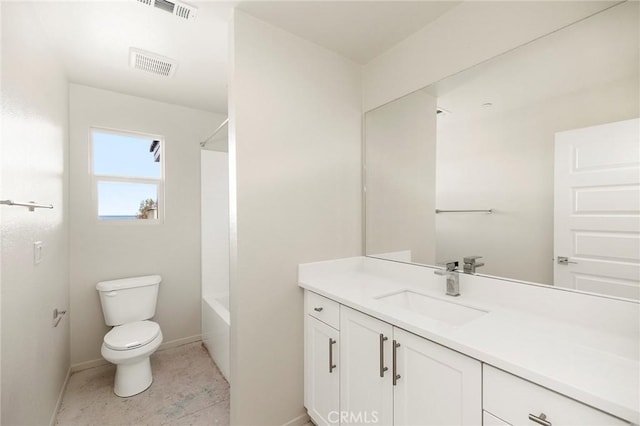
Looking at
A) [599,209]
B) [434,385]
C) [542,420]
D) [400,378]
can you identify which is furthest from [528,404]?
[599,209]

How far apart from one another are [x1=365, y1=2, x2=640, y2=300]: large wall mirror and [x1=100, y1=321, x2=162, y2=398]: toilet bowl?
1917 millimetres

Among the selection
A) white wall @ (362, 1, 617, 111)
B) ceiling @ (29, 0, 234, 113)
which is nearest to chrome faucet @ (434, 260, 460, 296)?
white wall @ (362, 1, 617, 111)

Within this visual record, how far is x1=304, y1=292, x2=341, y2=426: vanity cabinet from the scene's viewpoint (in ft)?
4.81

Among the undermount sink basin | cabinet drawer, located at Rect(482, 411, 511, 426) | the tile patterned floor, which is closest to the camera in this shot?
cabinet drawer, located at Rect(482, 411, 511, 426)

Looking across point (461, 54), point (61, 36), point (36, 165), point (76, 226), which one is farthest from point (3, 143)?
point (461, 54)

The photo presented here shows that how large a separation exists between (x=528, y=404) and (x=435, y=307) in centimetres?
67

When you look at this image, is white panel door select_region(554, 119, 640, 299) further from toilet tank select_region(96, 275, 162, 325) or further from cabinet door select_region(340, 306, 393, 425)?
toilet tank select_region(96, 275, 162, 325)

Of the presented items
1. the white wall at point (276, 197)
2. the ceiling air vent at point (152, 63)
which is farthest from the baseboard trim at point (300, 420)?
the ceiling air vent at point (152, 63)

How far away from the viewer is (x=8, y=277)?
1.11 m

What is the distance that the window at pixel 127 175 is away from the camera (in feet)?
8.09

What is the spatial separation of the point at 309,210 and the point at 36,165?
146 centimetres

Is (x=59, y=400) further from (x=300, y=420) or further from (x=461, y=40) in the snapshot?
(x=461, y=40)

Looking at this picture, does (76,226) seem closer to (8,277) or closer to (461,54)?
(8,277)

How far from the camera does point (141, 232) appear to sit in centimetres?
259
